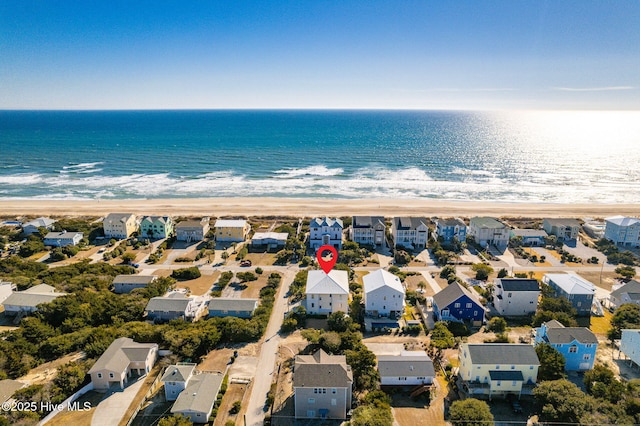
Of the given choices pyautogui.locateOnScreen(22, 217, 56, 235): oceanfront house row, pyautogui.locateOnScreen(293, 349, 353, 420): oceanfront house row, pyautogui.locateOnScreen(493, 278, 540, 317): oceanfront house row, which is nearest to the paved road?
pyautogui.locateOnScreen(293, 349, 353, 420): oceanfront house row

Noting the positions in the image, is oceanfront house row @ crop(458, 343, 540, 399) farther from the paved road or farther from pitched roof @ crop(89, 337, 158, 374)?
pitched roof @ crop(89, 337, 158, 374)

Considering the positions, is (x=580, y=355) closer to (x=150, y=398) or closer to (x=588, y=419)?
(x=588, y=419)

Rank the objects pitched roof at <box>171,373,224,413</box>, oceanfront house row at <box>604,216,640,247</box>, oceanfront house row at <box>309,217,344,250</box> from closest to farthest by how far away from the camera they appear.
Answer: pitched roof at <box>171,373,224,413</box> → oceanfront house row at <box>309,217,344,250</box> → oceanfront house row at <box>604,216,640,247</box>

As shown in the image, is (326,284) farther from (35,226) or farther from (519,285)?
(35,226)

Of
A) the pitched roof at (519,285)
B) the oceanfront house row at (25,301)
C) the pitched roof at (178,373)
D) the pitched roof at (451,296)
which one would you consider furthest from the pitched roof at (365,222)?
the oceanfront house row at (25,301)

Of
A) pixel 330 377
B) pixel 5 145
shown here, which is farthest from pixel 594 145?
pixel 5 145

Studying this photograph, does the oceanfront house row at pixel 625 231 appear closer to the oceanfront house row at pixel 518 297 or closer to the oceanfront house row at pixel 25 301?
the oceanfront house row at pixel 518 297
